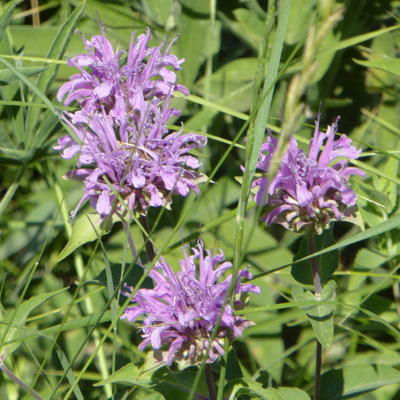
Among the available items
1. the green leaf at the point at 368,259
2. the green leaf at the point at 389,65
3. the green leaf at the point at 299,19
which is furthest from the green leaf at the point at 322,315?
the green leaf at the point at 299,19

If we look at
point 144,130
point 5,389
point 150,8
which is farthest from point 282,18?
point 5,389

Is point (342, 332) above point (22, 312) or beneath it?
beneath

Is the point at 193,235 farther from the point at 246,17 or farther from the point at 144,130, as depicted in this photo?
the point at 246,17

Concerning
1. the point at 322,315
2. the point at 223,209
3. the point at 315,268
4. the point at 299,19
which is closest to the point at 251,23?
the point at 299,19

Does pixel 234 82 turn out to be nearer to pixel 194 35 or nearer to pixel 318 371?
pixel 194 35

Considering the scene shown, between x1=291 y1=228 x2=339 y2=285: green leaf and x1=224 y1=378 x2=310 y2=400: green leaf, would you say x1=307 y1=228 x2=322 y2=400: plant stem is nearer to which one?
x1=291 y1=228 x2=339 y2=285: green leaf

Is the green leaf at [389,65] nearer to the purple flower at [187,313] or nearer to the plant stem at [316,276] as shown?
the plant stem at [316,276]

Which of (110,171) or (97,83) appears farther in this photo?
(97,83)

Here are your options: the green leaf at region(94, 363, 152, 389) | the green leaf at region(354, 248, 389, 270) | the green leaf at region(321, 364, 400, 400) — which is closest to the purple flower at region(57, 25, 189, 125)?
the green leaf at region(94, 363, 152, 389)
